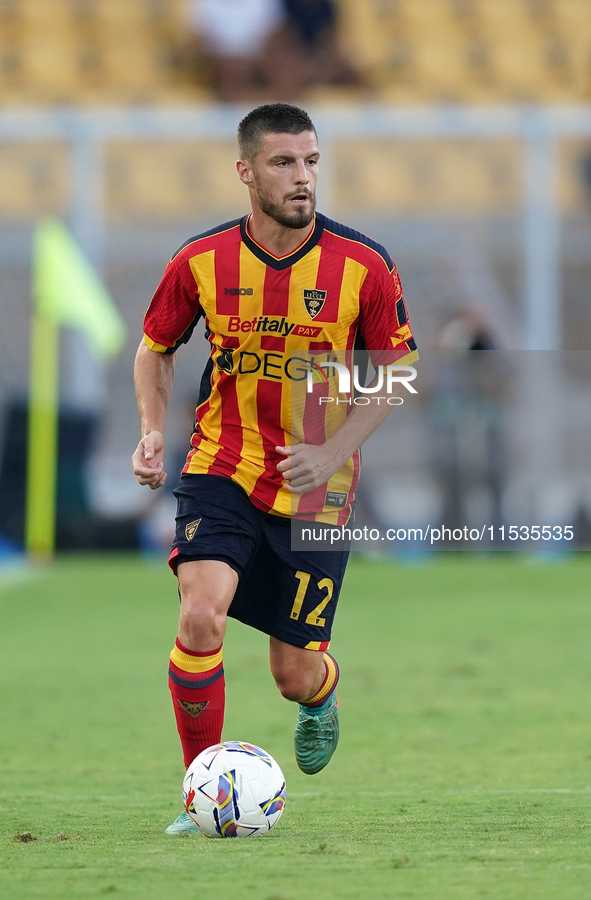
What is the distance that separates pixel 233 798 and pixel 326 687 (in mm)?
953

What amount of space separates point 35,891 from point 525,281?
1199cm

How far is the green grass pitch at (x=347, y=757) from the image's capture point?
10.4 ft

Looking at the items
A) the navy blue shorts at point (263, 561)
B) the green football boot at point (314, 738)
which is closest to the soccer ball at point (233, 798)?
the navy blue shorts at point (263, 561)

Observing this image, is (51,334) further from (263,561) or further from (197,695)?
(197,695)

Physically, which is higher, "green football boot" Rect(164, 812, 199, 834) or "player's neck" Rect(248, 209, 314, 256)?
"player's neck" Rect(248, 209, 314, 256)

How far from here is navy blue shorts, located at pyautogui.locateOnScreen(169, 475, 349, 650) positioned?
13.6 ft

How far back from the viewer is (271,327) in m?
4.21

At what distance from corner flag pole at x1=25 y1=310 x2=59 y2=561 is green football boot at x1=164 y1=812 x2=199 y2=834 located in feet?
33.5

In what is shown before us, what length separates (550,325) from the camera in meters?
14.2

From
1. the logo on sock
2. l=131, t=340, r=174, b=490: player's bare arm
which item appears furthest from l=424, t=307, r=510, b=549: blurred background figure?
the logo on sock

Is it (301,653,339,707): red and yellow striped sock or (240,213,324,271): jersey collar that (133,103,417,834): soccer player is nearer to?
(240,213,324,271): jersey collar

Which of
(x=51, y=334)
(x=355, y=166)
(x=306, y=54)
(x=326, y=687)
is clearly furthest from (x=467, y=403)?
(x=326, y=687)

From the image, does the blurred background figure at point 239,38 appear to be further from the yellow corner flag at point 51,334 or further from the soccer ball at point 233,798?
the soccer ball at point 233,798

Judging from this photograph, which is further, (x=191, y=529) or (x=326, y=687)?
(x=326, y=687)
